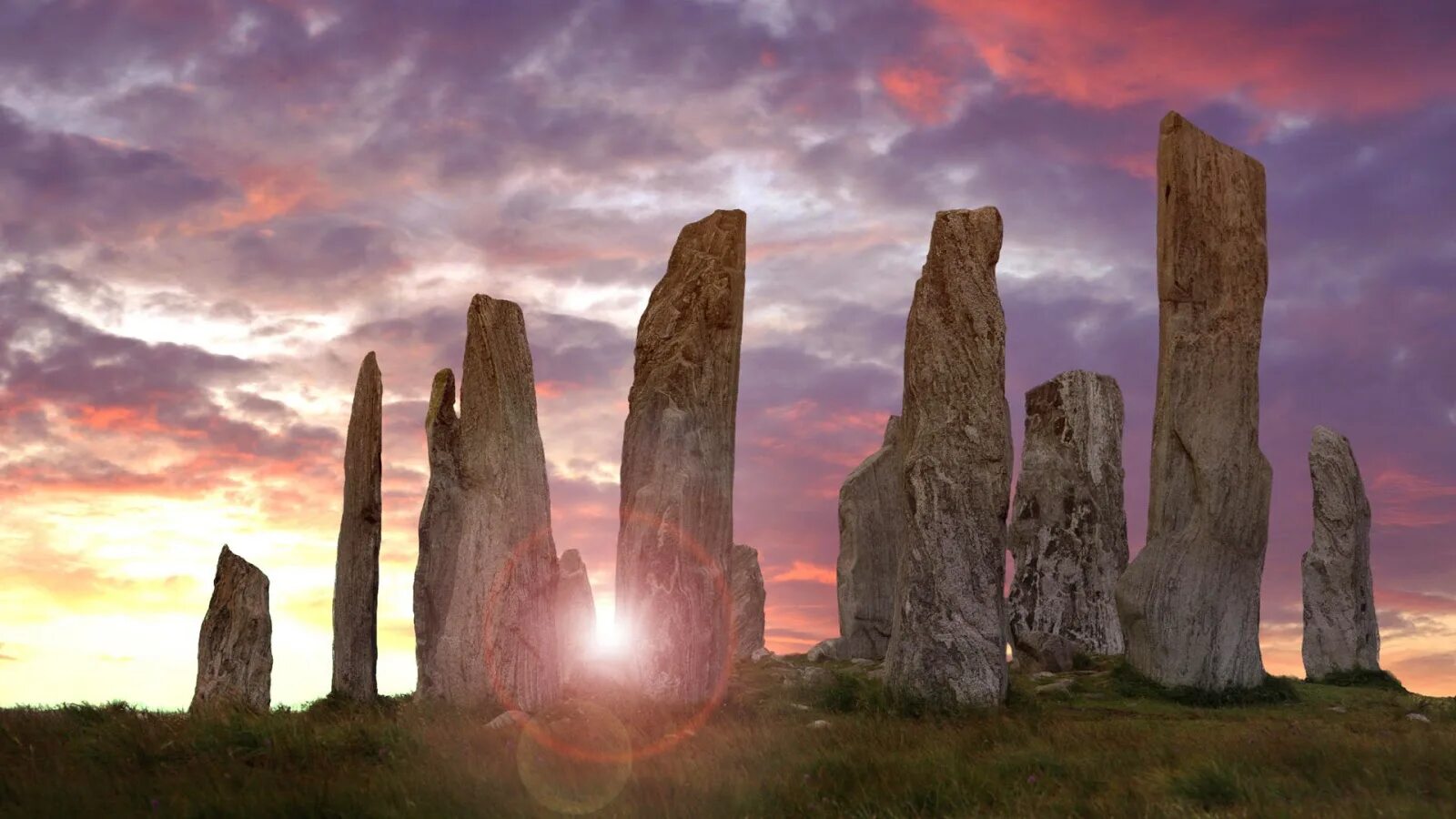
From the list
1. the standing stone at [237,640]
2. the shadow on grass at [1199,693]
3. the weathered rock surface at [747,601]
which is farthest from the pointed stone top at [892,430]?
the standing stone at [237,640]

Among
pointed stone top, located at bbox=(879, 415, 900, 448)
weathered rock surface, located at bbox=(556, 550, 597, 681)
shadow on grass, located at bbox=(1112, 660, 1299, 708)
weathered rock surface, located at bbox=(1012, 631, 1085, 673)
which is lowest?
shadow on grass, located at bbox=(1112, 660, 1299, 708)

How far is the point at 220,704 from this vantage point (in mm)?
18062

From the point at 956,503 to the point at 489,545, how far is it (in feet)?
21.8

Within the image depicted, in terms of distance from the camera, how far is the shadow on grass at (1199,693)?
64.6 ft

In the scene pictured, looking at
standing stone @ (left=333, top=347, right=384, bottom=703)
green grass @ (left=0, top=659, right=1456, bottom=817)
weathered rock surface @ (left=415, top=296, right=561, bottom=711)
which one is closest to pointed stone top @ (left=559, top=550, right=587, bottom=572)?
standing stone @ (left=333, top=347, right=384, bottom=703)

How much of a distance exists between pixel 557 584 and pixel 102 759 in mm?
7381

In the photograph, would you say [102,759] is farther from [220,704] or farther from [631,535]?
[631,535]

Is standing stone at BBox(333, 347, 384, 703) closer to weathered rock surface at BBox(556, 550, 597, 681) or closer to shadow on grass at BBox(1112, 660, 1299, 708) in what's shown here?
weathered rock surface at BBox(556, 550, 597, 681)

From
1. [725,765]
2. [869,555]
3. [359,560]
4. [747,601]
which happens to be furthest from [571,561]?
[725,765]

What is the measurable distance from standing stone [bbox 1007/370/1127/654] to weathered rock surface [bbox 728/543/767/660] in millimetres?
7969

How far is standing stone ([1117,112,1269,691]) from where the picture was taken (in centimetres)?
2023

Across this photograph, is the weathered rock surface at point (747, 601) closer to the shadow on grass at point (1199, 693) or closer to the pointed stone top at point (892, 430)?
the pointed stone top at point (892, 430)

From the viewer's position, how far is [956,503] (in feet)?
58.1

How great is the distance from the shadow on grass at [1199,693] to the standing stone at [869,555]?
7540mm
